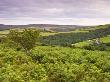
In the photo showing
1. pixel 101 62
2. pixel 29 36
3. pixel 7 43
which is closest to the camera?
pixel 101 62

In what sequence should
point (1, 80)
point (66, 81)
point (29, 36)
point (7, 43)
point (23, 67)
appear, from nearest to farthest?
point (1, 80) → point (66, 81) → point (23, 67) → point (29, 36) → point (7, 43)

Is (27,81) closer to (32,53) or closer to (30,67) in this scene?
(30,67)

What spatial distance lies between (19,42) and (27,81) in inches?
2405

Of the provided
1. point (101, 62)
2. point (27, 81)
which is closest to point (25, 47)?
point (101, 62)

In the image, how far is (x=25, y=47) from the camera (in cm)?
11494

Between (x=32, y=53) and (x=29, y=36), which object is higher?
(x=29, y=36)

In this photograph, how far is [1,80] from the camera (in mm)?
51688

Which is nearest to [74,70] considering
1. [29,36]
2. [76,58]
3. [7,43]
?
[76,58]

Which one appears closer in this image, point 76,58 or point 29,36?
point 76,58

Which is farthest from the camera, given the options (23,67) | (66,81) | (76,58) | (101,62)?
(76,58)

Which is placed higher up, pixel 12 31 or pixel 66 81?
pixel 12 31

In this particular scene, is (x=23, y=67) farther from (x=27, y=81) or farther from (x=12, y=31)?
(x=12, y=31)

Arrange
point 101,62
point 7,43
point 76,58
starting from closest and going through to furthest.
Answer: point 101,62
point 76,58
point 7,43

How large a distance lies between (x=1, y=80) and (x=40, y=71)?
15.9m
